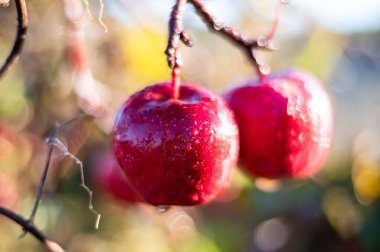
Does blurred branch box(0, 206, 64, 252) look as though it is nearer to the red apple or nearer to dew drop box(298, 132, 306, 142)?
dew drop box(298, 132, 306, 142)

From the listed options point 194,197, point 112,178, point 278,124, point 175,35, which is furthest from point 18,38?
point 112,178

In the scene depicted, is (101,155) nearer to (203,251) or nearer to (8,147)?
(8,147)

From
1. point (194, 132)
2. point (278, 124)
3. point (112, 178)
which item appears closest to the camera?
point (194, 132)

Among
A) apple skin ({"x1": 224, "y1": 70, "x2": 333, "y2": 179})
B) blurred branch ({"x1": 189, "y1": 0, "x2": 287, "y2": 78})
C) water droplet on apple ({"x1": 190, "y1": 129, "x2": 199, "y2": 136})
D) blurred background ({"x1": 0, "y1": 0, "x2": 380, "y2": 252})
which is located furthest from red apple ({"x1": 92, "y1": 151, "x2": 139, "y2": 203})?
water droplet on apple ({"x1": 190, "y1": 129, "x2": 199, "y2": 136})

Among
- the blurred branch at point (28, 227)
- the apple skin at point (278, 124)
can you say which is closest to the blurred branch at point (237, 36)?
the apple skin at point (278, 124)

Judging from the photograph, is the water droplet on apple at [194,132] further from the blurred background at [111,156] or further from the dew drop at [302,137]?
the blurred background at [111,156]

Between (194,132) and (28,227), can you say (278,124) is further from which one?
(28,227)

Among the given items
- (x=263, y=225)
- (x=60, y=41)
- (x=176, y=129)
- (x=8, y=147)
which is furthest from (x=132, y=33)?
(x=176, y=129)
